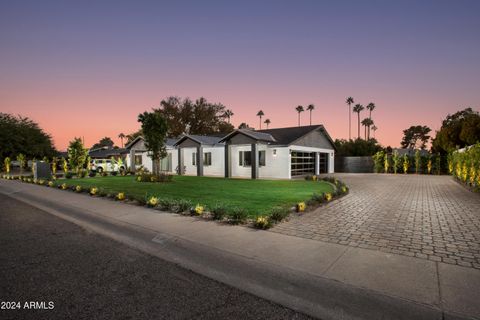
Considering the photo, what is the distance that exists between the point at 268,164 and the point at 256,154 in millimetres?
1711

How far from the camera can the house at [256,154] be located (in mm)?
21797

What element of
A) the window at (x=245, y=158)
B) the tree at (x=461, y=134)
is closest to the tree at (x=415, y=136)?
the tree at (x=461, y=134)

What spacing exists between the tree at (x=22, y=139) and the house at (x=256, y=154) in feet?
98.7

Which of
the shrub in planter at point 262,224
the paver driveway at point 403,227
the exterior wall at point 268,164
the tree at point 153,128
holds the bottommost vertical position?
the paver driveway at point 403,227

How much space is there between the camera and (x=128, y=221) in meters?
7.24

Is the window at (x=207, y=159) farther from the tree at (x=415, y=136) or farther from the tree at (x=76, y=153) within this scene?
the tree at (x=415, y=136)

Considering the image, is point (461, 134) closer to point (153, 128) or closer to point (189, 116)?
point (153, 128)

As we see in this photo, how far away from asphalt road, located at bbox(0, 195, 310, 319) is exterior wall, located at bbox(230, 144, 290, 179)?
17291 mm

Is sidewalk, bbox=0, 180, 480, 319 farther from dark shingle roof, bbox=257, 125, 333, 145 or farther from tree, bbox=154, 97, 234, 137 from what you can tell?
tree, bbox=154, 97, 234, 137

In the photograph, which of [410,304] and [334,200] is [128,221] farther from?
[334,200]

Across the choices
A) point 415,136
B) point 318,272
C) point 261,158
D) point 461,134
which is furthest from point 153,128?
point 415,136

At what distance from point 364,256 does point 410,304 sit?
1434mm

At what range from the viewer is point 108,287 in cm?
363

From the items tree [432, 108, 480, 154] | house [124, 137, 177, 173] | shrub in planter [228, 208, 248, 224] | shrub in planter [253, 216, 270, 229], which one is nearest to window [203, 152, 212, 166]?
house [124, 137, 177, 173]
